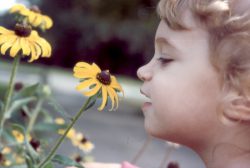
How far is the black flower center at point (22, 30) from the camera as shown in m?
1.12

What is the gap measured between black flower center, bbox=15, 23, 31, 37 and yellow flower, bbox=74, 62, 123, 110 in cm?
15

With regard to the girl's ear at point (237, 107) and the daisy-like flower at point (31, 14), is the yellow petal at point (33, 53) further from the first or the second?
the girl's ear at point (237, 107)

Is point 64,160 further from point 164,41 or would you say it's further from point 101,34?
point 101,34

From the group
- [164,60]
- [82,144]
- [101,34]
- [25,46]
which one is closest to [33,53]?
[25,46]

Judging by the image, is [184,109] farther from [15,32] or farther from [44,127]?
[44,127]

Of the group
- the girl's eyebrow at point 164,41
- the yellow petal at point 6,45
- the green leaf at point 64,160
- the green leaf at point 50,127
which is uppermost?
the girl's eyebrow at point 164,41

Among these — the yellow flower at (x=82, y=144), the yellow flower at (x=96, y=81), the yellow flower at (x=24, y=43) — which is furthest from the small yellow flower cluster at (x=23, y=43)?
the yellow flower at (x=82, y=144)

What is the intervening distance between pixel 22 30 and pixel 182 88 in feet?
1.02

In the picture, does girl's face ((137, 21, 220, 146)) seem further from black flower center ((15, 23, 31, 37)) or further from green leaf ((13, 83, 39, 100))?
green leaf ((13, 83, 39, 100))

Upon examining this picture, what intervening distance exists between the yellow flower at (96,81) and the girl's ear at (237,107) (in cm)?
18

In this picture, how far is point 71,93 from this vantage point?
364 inches

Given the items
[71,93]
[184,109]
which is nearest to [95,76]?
[184,109]

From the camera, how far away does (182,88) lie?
1020 mm

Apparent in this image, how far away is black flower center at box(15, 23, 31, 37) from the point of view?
1.12 m
